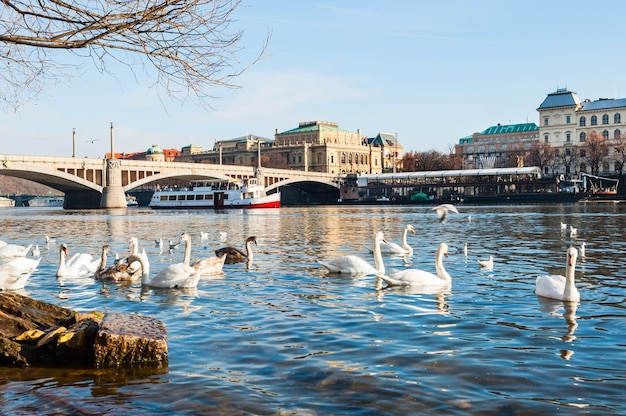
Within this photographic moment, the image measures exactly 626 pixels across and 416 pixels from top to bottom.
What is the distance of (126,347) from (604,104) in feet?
462

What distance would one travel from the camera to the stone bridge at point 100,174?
67438 millimetres

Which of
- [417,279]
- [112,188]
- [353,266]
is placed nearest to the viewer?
[417,279]

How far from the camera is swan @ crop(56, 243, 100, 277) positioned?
1443 cm

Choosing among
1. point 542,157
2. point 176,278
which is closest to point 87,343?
point 176,278

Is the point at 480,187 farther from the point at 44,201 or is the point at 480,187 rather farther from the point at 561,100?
the point at 44,201

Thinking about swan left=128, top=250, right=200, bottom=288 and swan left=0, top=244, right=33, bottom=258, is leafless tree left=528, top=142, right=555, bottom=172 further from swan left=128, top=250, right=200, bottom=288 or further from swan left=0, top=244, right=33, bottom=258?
swan left=128, top=250, right=200, bottom=288

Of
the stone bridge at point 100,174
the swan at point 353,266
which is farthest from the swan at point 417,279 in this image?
the stone bridge at point 100,174

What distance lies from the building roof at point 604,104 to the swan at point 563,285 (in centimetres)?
13177

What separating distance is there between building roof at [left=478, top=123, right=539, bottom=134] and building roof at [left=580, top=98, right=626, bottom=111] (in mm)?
25533

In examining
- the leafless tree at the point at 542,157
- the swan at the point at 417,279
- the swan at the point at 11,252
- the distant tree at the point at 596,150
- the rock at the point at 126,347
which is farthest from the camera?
the leafless tree at the point at 542,157

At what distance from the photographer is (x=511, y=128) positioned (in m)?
166

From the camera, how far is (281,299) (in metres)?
11.5

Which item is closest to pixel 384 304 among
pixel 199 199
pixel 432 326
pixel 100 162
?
pixel 432 326

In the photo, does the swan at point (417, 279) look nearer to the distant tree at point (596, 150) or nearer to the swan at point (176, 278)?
the swan at point (176, 278)
